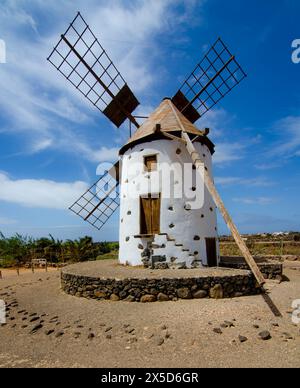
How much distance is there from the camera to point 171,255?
1059 cm

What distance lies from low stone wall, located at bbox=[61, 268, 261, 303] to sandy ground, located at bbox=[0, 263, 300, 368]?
277mm

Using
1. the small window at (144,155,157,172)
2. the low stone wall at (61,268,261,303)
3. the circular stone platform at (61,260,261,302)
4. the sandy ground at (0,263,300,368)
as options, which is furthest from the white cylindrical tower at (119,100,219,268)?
the sandy ground at (0,263,300,368)

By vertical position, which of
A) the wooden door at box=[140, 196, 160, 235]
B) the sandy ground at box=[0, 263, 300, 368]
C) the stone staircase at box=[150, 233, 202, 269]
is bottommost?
the sandy ground at box=[0, 263, 300, 368]

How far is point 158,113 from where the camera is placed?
43.3ft

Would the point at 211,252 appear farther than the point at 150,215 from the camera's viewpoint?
Yes

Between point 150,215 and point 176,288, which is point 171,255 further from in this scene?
point 176,288

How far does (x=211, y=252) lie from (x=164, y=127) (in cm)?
539

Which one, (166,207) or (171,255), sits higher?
(166,207)

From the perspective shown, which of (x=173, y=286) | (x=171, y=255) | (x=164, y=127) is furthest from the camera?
(x=164, y=127)

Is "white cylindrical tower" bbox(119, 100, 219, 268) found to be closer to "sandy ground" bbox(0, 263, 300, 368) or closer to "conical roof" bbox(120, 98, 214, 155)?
"conical roof" bbox(120, 98, 214, 155)

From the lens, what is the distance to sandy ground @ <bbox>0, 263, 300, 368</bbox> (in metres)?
4.85

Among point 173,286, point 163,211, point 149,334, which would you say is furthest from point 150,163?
point 149,334

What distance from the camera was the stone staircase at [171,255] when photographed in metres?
10.5

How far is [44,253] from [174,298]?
52.8 feet
